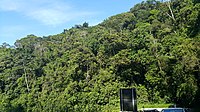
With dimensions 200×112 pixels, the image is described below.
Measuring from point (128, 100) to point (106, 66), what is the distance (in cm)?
3523

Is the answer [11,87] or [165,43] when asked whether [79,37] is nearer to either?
[11,87]

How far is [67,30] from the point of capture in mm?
62125

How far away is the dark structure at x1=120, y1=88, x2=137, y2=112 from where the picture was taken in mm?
6930

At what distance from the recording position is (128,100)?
277 inches

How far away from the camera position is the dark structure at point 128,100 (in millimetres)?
6930

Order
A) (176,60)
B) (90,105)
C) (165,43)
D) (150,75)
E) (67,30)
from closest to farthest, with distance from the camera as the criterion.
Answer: (176,60)
(150,75)
(165,43)
(90,105)
(67,30)

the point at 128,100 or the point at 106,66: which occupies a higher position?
the point at 106,66

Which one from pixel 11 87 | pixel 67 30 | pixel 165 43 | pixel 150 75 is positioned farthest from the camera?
pixel 67 30

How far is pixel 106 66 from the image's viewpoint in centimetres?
4225

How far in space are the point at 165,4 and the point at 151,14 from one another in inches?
131

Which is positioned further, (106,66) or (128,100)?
(106,66)

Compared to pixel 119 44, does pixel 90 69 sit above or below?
below

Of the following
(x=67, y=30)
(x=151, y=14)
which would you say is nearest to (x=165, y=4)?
(x=151, y=14)

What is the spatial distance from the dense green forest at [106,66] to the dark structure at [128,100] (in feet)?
64.0
